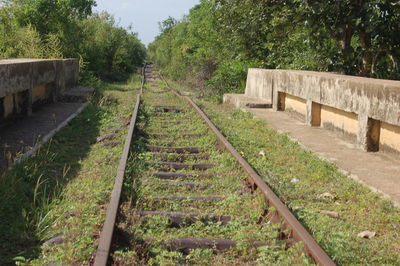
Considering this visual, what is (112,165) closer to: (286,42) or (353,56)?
(353,56)

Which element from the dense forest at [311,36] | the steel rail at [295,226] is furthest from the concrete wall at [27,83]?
the dense forest at [311,36]

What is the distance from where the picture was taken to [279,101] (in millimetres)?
13070

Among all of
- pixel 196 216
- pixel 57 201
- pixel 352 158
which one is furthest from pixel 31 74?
pixel 196 216

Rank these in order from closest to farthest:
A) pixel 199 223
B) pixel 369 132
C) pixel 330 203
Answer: pixel 199 223 < pixel 330 203 < pixel 369 132

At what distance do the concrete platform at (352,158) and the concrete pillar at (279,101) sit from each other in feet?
7.60

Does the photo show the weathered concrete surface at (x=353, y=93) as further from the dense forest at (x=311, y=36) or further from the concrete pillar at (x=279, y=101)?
the dense forest at (x=311, y=36)

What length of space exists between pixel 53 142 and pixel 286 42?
10.2 meters

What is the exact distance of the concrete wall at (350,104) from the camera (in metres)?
6.90

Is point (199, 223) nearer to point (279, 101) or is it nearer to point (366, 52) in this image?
point (279, 101)

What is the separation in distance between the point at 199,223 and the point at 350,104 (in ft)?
14.9

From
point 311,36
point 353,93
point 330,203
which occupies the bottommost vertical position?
point 330,203

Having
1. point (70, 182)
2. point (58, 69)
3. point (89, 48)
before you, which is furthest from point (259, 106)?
point (89, 48)

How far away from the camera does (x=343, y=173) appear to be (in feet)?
20.9

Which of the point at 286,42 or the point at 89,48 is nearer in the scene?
the point at 286,42
